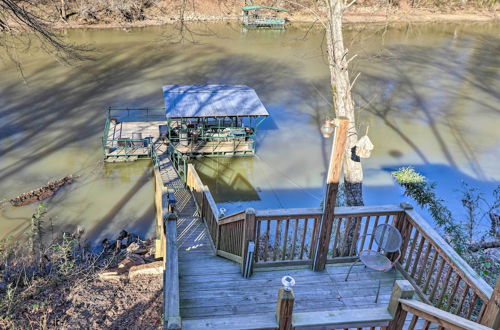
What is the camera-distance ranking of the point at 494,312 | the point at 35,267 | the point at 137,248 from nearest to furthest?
the point at 494,312, the point at 35,267, the point at 137,248

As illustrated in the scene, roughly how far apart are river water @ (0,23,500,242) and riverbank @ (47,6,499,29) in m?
1.82

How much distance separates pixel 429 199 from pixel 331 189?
664cm

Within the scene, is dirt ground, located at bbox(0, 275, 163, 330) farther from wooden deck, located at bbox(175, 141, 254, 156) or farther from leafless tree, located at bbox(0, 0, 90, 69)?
wooden deck, located at bbox(175, 141, 254, 156)

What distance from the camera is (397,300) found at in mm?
3131

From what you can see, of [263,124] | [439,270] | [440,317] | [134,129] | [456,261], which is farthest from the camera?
[263,124]

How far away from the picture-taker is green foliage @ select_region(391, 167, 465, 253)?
8164 mm

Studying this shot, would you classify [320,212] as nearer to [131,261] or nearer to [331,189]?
[331,189]

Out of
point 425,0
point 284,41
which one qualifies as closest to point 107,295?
point 284,41

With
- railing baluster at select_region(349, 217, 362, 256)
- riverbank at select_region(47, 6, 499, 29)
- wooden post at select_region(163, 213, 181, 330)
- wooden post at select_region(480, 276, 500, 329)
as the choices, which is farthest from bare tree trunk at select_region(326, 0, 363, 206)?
riverbank at select_region(47, 6, 499, 29)

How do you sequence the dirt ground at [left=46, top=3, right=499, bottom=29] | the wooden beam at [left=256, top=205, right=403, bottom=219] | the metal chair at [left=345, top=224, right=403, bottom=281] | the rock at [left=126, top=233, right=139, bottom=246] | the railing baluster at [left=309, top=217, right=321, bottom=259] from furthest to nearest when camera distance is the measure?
the dirt ground at [left=46, top=3, right=499, bottom=29]
the rock at [left=126, top=233, right=139, bottom=246]
the railing baluster at [left=309, top=217, right=321, bottom=259]
the wooden beam at [left=256, top=205, right=403, bottom=219]
the metal chair at [left=345, top=224, right=403, bottom=281]

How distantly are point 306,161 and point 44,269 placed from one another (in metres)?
7.83

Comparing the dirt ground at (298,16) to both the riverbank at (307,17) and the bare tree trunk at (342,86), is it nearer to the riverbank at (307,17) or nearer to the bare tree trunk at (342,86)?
the riverbank at (307,17)

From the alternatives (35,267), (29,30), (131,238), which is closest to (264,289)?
(35,267)

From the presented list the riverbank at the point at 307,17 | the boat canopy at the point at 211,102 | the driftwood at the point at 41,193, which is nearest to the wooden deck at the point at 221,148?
the boat canopy at the point at 211,102
